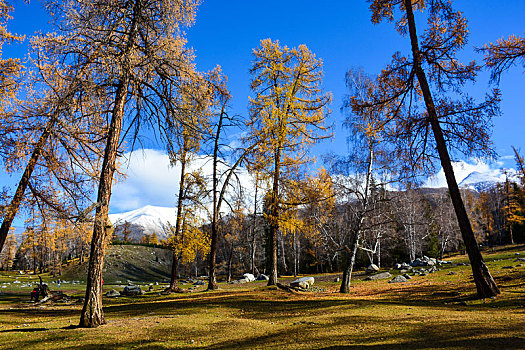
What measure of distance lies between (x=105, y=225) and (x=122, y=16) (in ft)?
19.9

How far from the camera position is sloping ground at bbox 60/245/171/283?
50203 millimetres

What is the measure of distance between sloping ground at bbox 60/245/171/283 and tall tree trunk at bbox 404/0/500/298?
45834 mm

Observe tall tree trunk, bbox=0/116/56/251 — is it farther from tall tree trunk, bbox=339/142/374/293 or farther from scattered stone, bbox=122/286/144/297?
tall tree trunk, bbox=339/142/374/293

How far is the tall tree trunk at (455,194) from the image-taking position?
10.4 m

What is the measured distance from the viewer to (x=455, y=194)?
11125 mm

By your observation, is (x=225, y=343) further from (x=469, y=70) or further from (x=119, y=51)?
(x=469, y=70)

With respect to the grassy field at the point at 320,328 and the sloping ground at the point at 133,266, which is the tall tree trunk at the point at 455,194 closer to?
the grassy field at the point at 320,328

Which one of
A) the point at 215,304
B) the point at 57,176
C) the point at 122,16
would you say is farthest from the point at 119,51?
the point at 215,304

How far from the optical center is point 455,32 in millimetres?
11570

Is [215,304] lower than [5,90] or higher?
lower

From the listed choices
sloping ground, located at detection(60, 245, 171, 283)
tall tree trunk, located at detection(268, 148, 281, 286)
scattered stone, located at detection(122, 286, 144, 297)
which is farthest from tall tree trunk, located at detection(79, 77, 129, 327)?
sloping ground, located at detection(60, 245, 171, 283)

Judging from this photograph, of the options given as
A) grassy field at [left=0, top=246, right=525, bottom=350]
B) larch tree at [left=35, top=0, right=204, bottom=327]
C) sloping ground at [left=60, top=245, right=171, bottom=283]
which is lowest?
sloping ground at [left=60, top=245, right=171, bottom=283]

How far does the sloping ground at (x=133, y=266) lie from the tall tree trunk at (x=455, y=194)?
45.8 meters

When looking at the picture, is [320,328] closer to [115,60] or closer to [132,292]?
[115,60]
